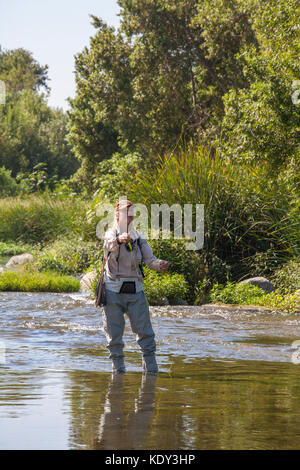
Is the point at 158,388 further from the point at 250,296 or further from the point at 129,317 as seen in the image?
the point at 250,296

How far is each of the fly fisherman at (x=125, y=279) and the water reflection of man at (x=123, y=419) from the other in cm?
55

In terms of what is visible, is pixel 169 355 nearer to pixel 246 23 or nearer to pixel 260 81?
pixel 260 81

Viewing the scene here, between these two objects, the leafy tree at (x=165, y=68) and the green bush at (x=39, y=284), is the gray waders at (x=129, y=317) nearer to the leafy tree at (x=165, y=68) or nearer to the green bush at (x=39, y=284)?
the green bush at (x=39, y=284)

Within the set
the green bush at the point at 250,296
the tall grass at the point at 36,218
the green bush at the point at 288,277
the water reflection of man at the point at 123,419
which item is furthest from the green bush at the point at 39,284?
the water reflection of man at the point at 123,419

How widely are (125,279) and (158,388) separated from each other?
1204 mm

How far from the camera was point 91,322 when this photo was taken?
12430 millimetres

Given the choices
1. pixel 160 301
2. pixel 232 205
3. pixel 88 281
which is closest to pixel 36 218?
pixel 88 281

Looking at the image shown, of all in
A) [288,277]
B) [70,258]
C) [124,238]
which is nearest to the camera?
[124,238]

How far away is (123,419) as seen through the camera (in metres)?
5.59

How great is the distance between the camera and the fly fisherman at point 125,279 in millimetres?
7484

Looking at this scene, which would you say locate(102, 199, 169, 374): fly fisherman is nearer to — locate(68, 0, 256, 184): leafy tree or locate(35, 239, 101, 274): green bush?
locate(35, 239, 101, 274): green bush

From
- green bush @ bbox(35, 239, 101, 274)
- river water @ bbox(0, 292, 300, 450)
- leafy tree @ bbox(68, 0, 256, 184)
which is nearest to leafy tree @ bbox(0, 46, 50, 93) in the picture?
leafy tree @ bbox(68, 0, 256, 184)

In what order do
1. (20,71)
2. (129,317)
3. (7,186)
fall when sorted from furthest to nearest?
(20,71) < (7,186) < (129,317)
